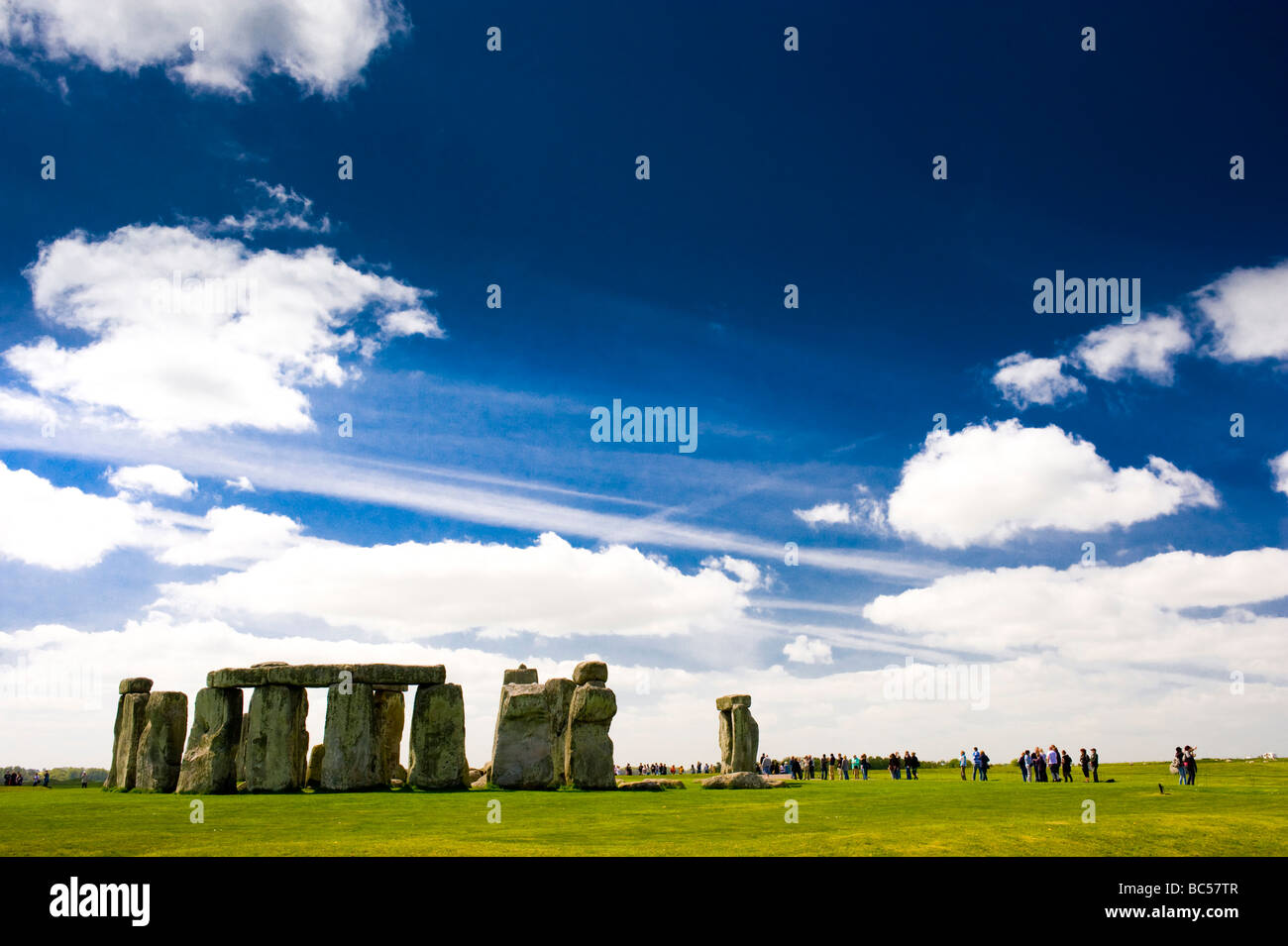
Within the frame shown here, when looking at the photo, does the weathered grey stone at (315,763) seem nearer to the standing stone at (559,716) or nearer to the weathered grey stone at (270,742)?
the weathered grey stone at (270,742)

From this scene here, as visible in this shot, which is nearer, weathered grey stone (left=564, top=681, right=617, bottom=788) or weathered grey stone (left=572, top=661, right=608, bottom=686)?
weathered grey stone (left=564, top=681, right=617, bottom=788)

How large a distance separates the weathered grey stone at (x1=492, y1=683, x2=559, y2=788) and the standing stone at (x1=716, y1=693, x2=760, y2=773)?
21.6 ft

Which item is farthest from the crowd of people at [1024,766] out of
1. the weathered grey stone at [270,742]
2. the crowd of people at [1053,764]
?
the weathered grey stone at [270,742]

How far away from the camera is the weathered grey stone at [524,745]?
2305 cm

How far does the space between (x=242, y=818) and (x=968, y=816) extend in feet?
39.0

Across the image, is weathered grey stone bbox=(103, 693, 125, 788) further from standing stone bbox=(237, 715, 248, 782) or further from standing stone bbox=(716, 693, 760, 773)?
standing stone bbox=(716, 693, 760, 773)

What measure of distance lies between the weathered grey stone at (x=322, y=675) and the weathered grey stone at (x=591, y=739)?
11.8 ft

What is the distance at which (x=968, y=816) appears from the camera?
14.7 meters

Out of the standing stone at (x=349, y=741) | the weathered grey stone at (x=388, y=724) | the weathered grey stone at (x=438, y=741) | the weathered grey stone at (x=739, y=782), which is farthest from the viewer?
the weathered grey stone at (x=388, y=724)

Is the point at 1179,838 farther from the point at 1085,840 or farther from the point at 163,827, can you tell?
the point at 163,827

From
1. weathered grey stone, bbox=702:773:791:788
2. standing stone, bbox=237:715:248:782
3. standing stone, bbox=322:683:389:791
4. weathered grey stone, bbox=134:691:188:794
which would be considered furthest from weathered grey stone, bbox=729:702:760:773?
weathered grey stone, bbox=134:691:188:794

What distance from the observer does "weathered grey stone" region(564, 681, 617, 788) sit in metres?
23.5
